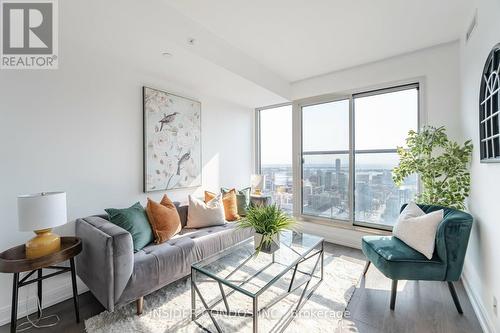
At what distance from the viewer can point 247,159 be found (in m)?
4.53

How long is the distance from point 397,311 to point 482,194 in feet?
3.97

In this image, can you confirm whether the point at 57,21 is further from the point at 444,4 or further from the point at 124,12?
the point at 444,4

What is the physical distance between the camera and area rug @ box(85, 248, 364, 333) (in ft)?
5.65

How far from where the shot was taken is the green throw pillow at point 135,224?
2.11 meters

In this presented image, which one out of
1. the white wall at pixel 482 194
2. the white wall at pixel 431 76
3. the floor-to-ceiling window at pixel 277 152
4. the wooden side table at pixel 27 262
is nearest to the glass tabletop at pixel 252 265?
the wooden side table at pixel 27 262

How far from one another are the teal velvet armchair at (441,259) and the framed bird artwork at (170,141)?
2.54 meters

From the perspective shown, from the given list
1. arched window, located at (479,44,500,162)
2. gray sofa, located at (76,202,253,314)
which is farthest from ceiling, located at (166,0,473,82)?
gray sofa, located at (76,202,253,314)

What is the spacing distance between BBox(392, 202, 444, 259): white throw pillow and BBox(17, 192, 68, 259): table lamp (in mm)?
2926

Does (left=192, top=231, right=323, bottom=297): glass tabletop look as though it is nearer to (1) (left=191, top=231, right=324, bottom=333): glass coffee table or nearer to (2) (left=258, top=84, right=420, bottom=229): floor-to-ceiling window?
(1) (left=191, top=231, right=324, bottom=333): glass coffee table

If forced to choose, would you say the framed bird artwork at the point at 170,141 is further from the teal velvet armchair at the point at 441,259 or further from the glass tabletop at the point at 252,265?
the teal velvet armchair at the point at 441,259

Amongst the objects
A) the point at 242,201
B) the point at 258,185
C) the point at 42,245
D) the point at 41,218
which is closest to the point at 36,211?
the point at 41,218

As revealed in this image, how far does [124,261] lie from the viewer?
1741 millimetres

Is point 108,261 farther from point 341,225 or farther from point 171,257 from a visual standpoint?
point 341,225

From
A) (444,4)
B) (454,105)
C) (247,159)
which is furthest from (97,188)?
(454,105)
